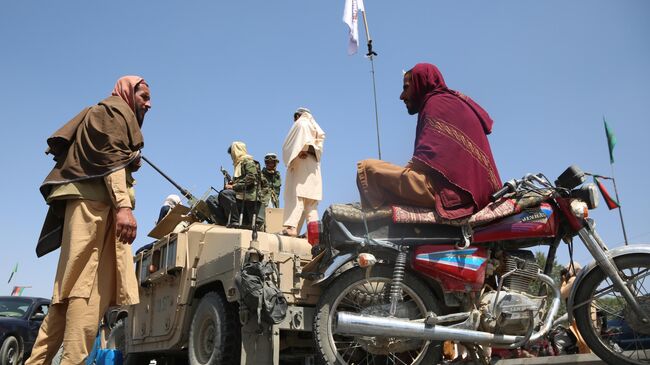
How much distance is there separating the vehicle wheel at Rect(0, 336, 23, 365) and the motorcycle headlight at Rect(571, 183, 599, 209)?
10574 mm

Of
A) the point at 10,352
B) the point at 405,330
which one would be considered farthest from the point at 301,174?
the point at 10,352

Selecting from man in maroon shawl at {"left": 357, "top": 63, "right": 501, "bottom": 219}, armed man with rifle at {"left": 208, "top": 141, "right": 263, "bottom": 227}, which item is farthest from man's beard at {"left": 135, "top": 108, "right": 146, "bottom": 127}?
armed man with rifle at {"left": 208, "top": 141, "right": 263, "bottom": 227}

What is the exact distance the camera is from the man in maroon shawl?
4043 millimetres

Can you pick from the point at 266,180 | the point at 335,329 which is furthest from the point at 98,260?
the point at 266,180

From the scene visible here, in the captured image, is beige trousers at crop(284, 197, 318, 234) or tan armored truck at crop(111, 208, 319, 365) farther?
beige trousers at crop(284, 197, 318, 234)

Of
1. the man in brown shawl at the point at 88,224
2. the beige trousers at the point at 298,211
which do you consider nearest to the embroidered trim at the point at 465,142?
the man in brown shawl at the point at 88,224

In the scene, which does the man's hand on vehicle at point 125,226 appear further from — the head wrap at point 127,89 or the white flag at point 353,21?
the white flag at point 353,21

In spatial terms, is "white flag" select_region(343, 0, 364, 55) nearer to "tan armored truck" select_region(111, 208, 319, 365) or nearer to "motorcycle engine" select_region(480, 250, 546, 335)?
"tan armored truck" select_region(111, 208, 319, 365)

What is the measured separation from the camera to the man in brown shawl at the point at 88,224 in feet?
11.9

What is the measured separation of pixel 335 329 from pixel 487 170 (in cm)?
154

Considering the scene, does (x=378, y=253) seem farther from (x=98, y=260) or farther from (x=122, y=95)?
(x=122, y=95)

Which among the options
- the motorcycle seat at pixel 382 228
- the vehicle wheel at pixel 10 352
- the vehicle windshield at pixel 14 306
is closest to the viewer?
the motorcycle seat at pixel 382 228

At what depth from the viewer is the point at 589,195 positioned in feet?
12.9

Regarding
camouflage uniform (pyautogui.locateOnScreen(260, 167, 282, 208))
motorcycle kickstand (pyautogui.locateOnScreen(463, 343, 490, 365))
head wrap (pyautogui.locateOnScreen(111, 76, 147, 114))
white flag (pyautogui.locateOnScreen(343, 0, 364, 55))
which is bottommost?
motorcycle kickstand (pyautogui.locateOnScreen(463, 343, 490, 365))
